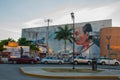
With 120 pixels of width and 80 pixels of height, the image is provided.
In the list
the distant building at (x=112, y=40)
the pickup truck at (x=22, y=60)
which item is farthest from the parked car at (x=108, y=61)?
the distant building at (x=112, y=40)

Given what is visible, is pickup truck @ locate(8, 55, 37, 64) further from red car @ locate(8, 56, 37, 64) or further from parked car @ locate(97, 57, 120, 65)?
parked car @ locate(97, 57, 120, 65)

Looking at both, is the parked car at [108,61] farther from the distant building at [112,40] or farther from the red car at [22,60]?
the distant building at [112,40]

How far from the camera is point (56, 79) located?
19.1m

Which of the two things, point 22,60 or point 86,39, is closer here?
point 22,60

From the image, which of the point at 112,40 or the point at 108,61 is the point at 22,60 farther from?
the point at 112,40

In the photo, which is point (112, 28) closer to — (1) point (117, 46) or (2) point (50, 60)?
(1) point (117, 46)

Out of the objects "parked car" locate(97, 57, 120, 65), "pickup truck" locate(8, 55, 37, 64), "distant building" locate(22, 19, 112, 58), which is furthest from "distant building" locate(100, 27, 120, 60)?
"pickup truck" locate(8, 55, 37, 64)

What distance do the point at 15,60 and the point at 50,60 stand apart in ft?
22.2

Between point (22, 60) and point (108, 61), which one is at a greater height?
point (22, 60)

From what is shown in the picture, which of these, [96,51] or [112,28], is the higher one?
[112,28]

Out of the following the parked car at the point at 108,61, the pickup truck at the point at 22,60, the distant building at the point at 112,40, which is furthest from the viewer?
the distant building at the point at 112,40

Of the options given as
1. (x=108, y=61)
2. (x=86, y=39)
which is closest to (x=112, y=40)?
(x=86, y=39)

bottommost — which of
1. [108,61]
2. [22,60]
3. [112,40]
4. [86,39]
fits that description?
[108,61]

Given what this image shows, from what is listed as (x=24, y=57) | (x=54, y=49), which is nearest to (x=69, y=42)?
(x=54, y=49)
